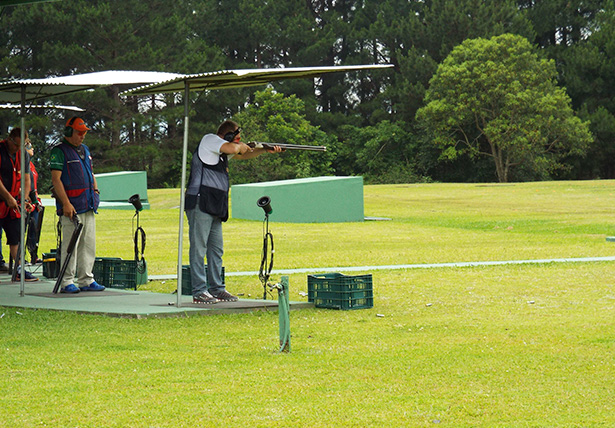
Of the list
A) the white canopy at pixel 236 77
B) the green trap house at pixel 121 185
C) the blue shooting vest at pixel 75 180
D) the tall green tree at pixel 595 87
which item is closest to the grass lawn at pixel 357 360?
the blue shooting vest at pixel 75 180

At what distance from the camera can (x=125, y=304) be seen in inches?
376

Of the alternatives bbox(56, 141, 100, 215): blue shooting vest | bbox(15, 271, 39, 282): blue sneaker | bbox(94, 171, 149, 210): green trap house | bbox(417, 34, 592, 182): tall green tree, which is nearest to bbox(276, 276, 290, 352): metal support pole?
bbox(56, 141, 100, 215): blue shooting vest

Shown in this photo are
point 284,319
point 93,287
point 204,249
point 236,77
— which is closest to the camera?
point 284,319

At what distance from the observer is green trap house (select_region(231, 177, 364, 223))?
1006 inches

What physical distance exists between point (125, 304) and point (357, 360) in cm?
358

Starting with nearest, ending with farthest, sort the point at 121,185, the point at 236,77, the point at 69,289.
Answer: the point at 236,77 < the point at 69,289 < the point at 121,185

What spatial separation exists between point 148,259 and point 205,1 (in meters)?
49.0

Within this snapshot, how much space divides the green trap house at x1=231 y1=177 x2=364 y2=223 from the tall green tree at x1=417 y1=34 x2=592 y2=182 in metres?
29.5

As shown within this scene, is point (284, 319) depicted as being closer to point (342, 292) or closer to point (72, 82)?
point (342, 292)

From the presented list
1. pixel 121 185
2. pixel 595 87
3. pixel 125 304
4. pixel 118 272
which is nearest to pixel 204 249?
pixel 125 304

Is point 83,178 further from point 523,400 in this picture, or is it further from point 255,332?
point 523,400

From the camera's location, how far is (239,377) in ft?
20.3

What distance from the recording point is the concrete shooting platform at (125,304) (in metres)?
8.95

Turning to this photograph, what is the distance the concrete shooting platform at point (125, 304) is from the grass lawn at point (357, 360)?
0.71ft
